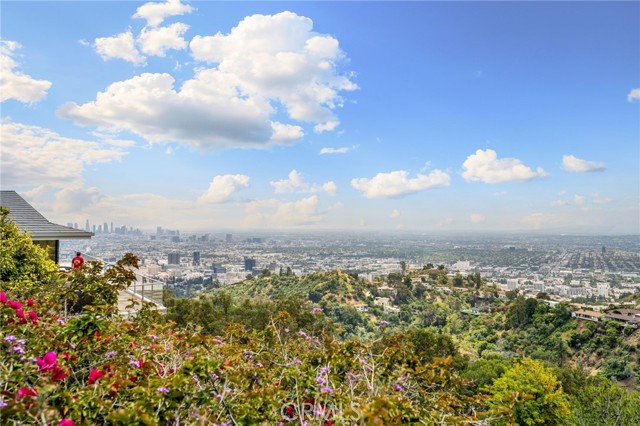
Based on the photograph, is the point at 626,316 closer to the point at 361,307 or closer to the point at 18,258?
the point at 361,307

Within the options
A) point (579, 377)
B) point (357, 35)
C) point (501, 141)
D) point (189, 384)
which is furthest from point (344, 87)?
point (501, 141)

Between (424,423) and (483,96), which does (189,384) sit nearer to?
(424,423)

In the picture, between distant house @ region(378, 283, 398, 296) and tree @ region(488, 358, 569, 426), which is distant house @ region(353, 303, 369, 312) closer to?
distant house @ region(378, 283, 398, 296)

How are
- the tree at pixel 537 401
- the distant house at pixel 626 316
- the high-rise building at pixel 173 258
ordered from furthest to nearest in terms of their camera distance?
the high-rise building at pixel 173 258
the distant house at pixel 626 316
the tree at pixel 537 401

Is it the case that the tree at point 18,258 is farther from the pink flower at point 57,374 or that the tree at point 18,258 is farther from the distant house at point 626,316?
the distant house at point 626,316

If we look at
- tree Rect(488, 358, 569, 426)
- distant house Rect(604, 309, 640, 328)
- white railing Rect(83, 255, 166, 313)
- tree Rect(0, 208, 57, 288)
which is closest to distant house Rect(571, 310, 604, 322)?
distant house Rect(604, 309, 640, 328)

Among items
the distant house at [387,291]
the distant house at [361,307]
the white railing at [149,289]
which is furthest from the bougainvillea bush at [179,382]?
the distant house at [387,291]

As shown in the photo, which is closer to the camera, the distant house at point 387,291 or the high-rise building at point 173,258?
the high-rise building at point 173,258

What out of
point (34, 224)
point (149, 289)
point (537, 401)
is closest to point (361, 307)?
point (537, 401)

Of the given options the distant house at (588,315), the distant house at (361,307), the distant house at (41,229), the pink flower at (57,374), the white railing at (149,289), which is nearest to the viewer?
the pink flower at (57,374)
